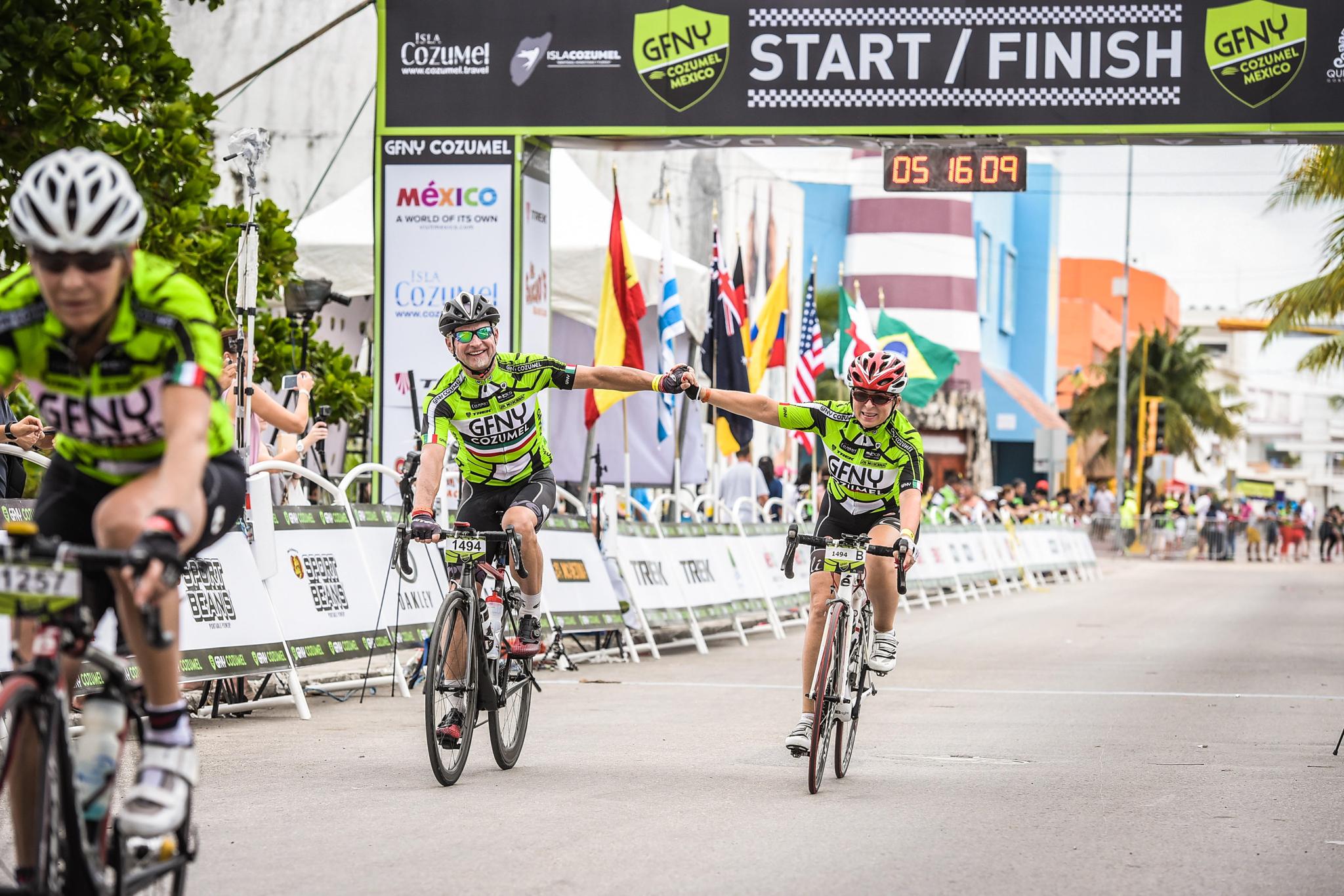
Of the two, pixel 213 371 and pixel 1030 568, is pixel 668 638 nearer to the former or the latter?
pixel 213 371

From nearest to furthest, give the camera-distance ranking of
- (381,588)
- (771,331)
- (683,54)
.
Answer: (381,588) < (683,54) < (771,331)

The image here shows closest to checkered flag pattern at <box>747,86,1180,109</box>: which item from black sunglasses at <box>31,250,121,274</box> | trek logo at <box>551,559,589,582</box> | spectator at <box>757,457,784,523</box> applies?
trek logo at <box>551,559,589,582</box>

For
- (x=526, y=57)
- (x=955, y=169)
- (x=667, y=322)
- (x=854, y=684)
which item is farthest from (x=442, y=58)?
(x=854, y=684)

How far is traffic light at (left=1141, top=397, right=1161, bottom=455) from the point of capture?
6944 cm

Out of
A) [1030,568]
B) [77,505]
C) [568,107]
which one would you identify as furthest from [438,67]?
[1030,568]

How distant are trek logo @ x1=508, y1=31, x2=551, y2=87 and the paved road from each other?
6051 millimetres

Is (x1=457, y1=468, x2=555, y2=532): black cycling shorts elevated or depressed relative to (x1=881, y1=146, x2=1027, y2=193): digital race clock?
depressed

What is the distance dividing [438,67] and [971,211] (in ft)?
191

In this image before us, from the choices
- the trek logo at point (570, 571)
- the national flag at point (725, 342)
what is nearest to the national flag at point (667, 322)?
the national flag at point (725, 342)

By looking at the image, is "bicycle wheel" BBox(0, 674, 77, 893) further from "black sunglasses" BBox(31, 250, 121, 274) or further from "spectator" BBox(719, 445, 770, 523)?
"spectator" BBox(719, 445, 770, 523)

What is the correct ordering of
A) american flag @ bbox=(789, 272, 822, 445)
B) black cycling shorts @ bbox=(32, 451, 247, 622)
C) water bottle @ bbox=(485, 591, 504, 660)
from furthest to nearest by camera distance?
american flag @ bbox=(789, 272, 822, 445), water bottle @ bbox=(485, 591, 504, 660), black cycling shorts @ bbox=(32, 451, 247, 622)

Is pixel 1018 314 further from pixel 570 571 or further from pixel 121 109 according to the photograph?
pixel 121 109

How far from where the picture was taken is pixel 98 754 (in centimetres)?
430

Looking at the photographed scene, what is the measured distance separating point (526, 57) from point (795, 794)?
10.9 m
